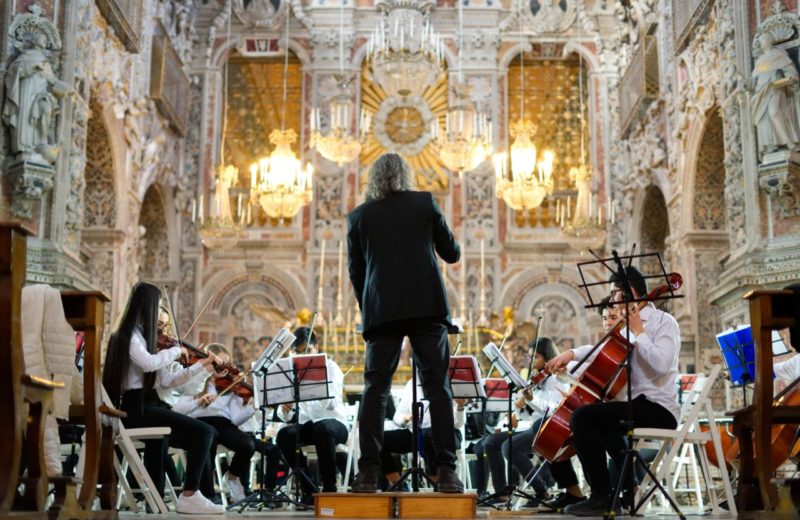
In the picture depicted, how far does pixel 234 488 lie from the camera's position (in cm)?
796

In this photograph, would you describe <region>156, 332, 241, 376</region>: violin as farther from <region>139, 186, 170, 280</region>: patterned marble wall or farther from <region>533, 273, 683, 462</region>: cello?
<region>139, 186, 170, 280</region>: patterned marble wall

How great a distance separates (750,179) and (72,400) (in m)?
7.69

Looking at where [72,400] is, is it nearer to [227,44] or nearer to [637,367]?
[637,367]

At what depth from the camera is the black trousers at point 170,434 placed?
6.77m

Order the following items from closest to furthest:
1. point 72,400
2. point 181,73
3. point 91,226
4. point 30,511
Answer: point 30,511 → point 72,400 → point 91,226 → point 181,73

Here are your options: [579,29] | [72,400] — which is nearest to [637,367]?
[72,400]

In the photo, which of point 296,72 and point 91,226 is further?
point 296,72

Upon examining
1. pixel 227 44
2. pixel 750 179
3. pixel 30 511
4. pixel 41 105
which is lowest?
pixel 30 511

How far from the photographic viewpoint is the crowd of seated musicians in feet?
19.7

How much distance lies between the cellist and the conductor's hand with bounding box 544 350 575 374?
60 cm

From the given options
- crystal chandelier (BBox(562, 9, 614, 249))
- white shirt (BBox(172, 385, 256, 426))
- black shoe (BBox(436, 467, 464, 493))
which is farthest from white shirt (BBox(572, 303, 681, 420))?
crystal chandelier (BBox(562, 9, 614, 249))

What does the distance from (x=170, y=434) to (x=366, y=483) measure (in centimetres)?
208

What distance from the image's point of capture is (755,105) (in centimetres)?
1051

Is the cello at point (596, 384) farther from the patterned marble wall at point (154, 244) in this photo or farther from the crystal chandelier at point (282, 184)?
the patterned marble wall at point (154, 244)
